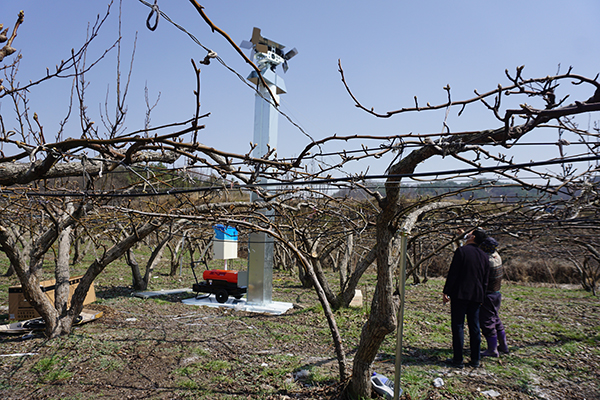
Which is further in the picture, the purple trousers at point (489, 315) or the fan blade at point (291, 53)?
the fan blade at point (291, 53)

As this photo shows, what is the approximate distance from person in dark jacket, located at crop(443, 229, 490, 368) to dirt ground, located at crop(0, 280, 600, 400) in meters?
0.26

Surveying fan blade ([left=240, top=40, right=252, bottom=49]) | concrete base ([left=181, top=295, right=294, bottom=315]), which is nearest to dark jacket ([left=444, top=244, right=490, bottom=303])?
concrete base ([left=181, top=295, right=294, bottom=315])

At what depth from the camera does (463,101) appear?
2.24 m

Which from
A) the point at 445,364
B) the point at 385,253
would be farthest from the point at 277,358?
the point at 385,253

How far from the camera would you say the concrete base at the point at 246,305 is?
7.74 meters

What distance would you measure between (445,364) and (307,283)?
21.8ft

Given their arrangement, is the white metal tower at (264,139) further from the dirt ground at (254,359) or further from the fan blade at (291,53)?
the dirt ground at (254,359)

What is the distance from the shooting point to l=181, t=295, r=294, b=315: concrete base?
305 inches

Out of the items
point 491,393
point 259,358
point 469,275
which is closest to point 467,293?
point 469,275

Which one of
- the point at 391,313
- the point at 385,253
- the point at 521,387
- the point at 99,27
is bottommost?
the point at 521,387

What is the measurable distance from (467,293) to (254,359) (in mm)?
2763

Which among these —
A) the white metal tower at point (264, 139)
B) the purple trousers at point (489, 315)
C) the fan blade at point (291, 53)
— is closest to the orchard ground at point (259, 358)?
the purple trousers at point (489, 315)

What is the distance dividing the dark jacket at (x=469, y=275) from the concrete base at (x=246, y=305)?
3.92m

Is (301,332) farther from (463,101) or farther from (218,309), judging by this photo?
(463,101)
